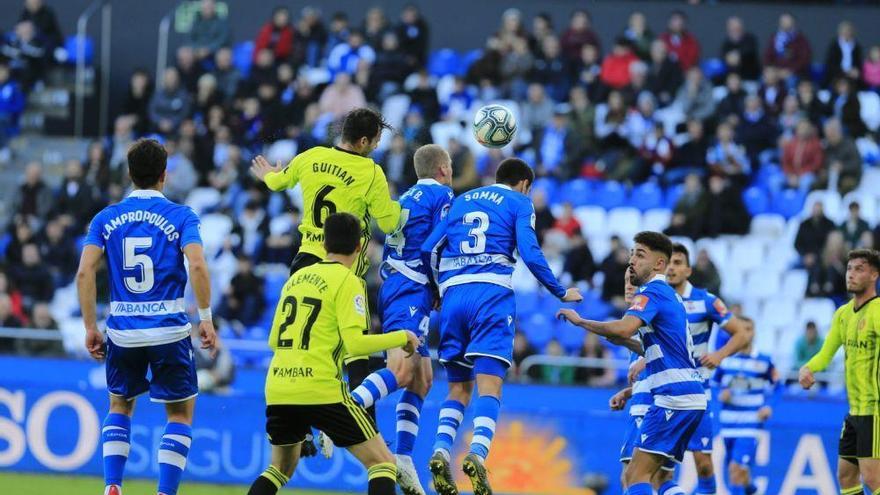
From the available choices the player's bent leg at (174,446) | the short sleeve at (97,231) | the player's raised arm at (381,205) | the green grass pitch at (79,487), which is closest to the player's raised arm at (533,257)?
the player's raised arm at (381,205)

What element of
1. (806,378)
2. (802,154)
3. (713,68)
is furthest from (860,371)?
(713,68)

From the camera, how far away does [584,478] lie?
1516 centimetres

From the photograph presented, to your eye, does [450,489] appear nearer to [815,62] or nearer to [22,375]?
[22,375]

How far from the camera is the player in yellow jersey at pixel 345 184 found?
1053 centimetres

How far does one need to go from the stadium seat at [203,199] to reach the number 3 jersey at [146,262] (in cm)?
1152

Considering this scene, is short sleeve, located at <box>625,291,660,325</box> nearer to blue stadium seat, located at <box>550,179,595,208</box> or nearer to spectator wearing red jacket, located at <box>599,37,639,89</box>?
blue stadium seat, located at <box>550,179,595,208</box>

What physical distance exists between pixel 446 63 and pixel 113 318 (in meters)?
14.5

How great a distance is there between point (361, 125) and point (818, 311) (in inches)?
400

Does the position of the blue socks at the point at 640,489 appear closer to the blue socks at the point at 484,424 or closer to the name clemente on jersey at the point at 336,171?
the blue socks at the point at 484,424

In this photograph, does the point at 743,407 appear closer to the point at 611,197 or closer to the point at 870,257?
the point at 870,257

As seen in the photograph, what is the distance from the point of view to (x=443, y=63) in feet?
77.9

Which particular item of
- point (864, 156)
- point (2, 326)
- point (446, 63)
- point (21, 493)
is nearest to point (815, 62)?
point (864, 156)

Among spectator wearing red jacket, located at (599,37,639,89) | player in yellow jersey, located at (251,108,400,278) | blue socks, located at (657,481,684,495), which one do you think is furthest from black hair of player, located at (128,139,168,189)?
spectator wearing red jacket, located at (599,37,639,89)

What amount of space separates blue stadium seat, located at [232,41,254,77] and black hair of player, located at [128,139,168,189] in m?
14.1
